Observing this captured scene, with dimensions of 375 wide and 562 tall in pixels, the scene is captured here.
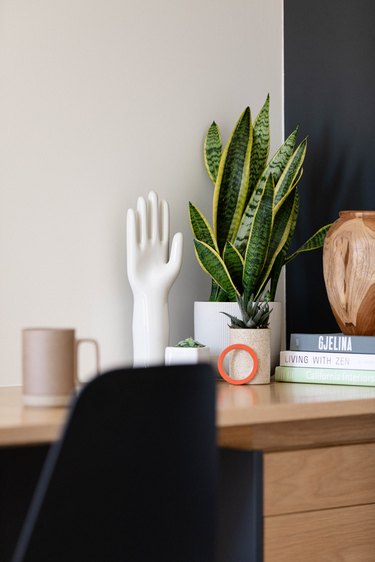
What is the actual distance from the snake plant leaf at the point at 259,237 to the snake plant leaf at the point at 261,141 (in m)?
0.19

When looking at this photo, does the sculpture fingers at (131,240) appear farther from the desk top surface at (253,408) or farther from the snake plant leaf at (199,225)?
the desk top surface at (253,408)

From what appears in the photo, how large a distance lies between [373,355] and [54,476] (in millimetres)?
1142

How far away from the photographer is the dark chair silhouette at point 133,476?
111 centimetres

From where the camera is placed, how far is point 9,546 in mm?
1919

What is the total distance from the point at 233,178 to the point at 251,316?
16.1 inches

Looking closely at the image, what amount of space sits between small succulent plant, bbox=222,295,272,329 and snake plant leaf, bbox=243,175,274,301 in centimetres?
6

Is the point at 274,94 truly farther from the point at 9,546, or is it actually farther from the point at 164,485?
the point at 164,485

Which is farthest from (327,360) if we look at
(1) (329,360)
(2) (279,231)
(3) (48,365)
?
(3) (48,365)

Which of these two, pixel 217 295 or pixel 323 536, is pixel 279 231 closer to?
pixel 217 295

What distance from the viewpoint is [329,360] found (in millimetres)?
2119

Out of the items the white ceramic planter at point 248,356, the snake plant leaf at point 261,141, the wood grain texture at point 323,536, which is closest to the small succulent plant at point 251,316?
the white ceramic planter at point 248,356

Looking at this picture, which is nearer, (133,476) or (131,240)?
(133,476)

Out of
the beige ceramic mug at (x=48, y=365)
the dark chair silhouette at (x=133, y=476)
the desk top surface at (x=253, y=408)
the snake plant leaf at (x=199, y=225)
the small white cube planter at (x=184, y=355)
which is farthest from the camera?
the snake plant leaf at (x=199, y=225)

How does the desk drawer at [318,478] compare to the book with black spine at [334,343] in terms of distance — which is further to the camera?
the book with black spine at [334,343]
